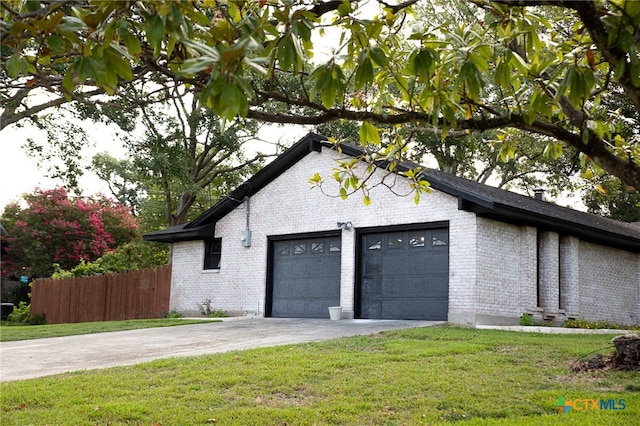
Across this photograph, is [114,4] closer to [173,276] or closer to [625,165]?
[625,165]

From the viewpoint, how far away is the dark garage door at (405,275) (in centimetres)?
1688

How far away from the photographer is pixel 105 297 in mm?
24859

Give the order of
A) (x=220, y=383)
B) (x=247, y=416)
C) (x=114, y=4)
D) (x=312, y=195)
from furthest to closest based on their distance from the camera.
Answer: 1. (x=312, y=195)
2. (x=220, y=383)
3. (x=247, y=416)
4. (x=114, y=4)

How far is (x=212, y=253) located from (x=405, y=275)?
Result: 729cm

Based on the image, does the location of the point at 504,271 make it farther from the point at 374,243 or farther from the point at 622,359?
the point at 622,359

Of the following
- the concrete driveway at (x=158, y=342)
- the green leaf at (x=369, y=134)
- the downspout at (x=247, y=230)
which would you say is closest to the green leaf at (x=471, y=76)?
the green leaf at (x=369, y=134)

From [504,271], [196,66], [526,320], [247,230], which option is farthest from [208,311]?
[196,66]

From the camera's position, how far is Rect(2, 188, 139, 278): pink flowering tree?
3303cm

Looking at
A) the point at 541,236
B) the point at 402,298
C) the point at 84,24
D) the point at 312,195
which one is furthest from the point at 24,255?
the point at 84,24

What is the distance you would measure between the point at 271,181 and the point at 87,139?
23.2ft

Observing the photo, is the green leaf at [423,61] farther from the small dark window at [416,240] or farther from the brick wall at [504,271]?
the small dark window at [416,240]

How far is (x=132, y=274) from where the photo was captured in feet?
78.7

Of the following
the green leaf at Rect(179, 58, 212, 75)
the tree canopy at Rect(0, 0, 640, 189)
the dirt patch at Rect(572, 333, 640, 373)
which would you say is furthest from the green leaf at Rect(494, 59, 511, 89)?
the dirt patch at Rect(572, 333, 640, 373)

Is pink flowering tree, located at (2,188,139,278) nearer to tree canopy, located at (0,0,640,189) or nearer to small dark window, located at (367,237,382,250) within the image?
small dark window, located at (367,237,382,250)
